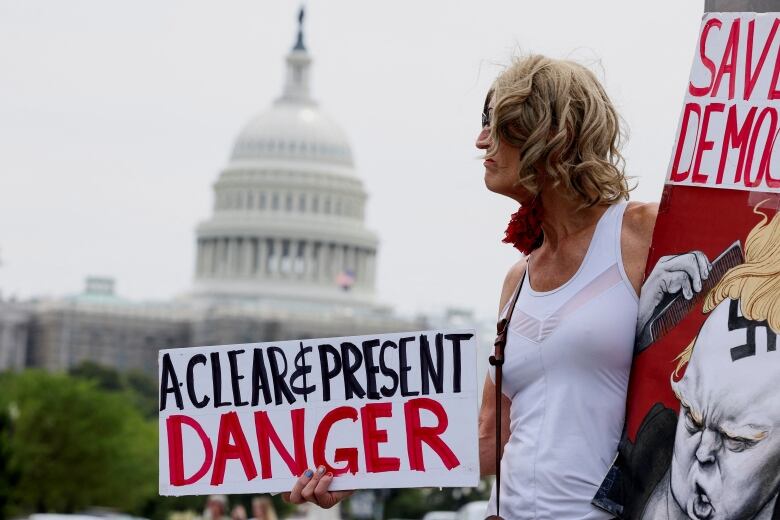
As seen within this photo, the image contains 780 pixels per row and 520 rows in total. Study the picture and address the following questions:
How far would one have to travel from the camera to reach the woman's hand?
5.39m

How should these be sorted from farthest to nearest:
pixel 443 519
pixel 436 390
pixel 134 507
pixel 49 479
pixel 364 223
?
pixel 364 223
pixel 134 507
pixel 49 479
pixel 443 519
pixel 436 390

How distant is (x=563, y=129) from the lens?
16.5ft

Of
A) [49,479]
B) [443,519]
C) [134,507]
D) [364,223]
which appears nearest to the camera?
[443,519]

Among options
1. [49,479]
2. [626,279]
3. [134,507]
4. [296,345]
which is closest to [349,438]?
[296,345]

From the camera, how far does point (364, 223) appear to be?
160m

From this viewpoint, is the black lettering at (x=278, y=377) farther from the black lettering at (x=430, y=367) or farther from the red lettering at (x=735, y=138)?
the red lettering at (x=735, y=138)

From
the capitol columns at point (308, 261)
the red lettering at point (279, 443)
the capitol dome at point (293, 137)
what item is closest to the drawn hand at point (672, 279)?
the red lettering at point (279, 443)

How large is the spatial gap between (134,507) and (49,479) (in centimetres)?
688

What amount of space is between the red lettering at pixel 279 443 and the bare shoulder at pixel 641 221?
35.5 inches

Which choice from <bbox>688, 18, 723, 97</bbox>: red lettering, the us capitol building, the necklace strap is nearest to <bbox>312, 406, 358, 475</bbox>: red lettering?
the necklace strap

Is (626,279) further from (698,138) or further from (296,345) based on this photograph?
(296,345)

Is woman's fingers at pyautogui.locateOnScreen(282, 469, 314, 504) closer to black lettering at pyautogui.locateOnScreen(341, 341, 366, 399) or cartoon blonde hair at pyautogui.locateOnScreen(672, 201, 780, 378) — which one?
black lettering at pyautogui.locateOnScreen(341, 341, 366, 399)

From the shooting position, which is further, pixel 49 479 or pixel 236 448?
pixel 49 479

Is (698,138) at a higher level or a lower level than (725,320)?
higher
